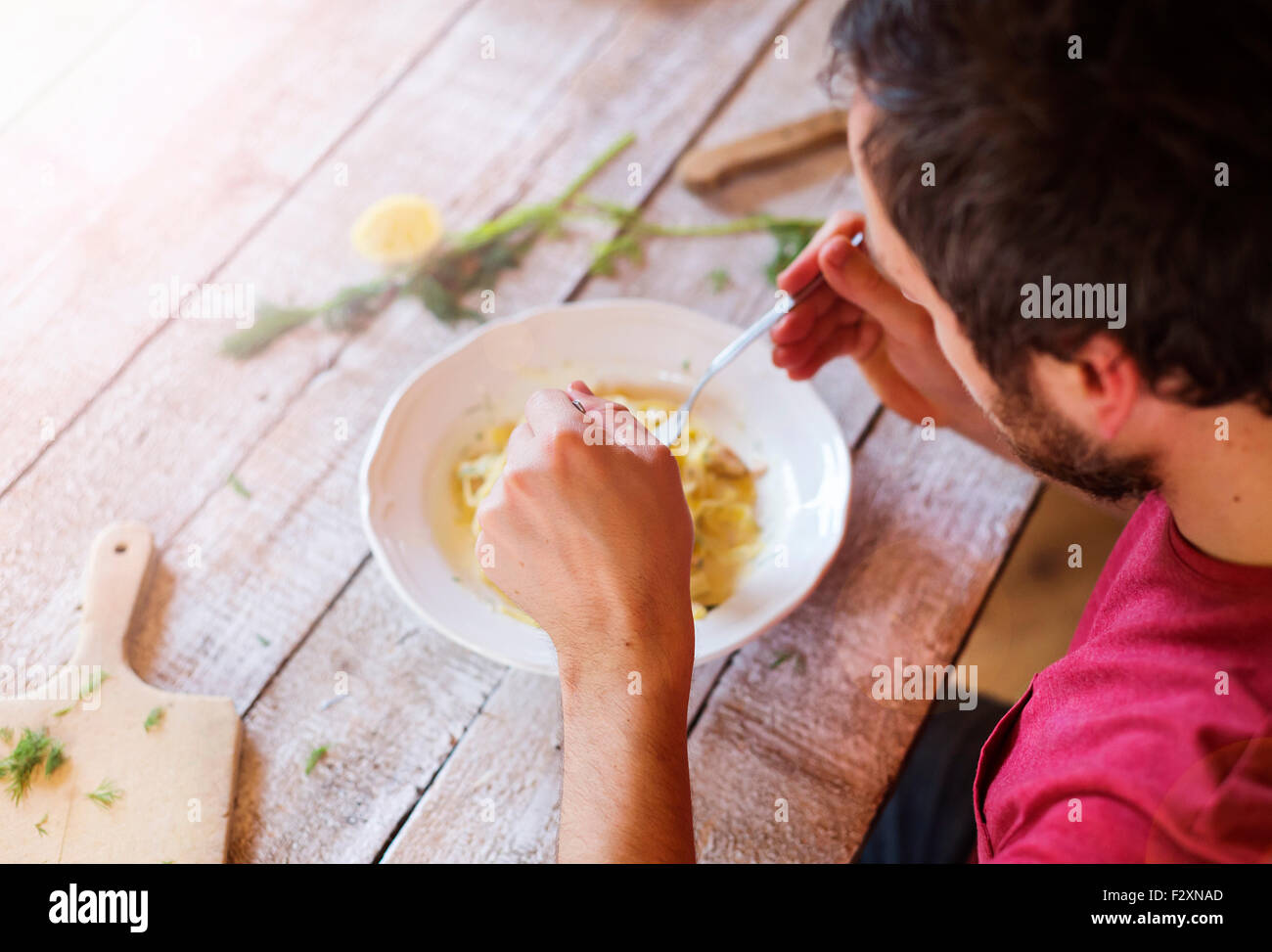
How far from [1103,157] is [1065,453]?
0.30 metres

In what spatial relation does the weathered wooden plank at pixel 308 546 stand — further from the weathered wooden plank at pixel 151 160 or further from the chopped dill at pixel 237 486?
the weathered wooden plank at pixel 151 160

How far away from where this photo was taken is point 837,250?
123cm

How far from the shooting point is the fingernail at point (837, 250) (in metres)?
1.23

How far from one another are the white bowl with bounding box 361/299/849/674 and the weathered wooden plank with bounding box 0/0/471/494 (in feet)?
1.53

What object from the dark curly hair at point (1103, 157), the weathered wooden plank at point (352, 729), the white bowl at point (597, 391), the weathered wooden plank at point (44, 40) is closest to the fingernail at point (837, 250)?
the white bowl at point (597, 391)

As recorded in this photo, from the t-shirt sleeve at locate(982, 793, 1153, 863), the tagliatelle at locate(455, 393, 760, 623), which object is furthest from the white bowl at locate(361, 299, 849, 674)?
the t-shirt sleeve at locate(982, 793, 1153, 863)

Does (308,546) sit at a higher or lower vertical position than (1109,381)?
lower

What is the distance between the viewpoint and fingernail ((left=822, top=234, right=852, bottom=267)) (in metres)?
1.23

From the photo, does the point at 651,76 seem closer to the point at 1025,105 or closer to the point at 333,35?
the point at 333,35

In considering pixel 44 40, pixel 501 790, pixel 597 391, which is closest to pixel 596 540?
pixel 501 790

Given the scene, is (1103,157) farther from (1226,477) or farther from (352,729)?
(352,729)

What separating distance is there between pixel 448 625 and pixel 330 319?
59cm

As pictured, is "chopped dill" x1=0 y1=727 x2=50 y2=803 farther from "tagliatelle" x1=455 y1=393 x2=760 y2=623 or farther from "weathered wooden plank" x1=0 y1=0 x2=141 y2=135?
"weathered wooden plank" x1=0 y1=0 x2=141 y2=135

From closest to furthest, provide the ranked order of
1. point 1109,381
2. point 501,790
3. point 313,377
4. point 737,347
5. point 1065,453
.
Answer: point 1109,381, point 1065,453, point 501,790, point 737,347, point 313,377
